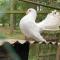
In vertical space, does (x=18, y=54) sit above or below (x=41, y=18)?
below

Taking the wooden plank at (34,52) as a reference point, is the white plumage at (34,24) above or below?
above

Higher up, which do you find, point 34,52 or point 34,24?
point 34,24

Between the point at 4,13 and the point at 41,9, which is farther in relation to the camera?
the point at 41,9

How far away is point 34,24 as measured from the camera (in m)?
0.99

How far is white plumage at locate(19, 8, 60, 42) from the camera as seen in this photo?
951mm

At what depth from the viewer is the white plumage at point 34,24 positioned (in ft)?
3.12

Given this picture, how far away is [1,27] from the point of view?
102 cm

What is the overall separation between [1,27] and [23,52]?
0.53 feet

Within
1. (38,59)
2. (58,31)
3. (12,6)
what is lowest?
(38,59)

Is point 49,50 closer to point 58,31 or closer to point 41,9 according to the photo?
point 58,31

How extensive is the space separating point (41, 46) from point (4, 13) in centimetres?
22

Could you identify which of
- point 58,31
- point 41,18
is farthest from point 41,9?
point 58,31

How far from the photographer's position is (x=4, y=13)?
3.26ft

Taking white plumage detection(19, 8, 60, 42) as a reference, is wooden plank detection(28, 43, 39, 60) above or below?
below
